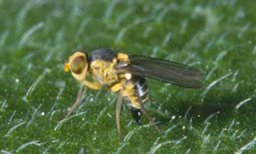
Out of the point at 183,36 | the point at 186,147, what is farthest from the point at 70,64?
the point at 183,36

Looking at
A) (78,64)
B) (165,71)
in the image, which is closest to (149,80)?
(165,71)

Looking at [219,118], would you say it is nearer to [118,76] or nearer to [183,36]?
[118,76]

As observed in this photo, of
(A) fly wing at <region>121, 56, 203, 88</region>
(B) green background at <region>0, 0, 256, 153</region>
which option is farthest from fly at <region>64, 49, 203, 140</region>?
(B) green background at <region>0, 0, 256, 153</region>

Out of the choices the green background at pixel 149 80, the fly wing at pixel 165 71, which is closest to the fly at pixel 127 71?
the fly wing at pixel 165 71

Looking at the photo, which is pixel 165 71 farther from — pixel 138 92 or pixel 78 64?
pixel 78 64

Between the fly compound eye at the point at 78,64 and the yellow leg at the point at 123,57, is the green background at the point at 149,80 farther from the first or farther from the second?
the yellow leg at the point at 123,57

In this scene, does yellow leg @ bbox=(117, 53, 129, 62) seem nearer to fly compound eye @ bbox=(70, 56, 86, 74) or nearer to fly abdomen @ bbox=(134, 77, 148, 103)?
fly abdomen @ bbox=(134, 77, 148, 103)
